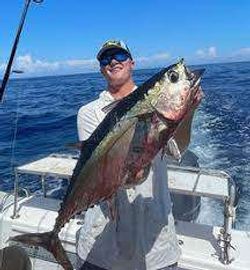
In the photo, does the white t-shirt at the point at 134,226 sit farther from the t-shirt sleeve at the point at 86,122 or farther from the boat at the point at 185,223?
the boat at the point at 185,223

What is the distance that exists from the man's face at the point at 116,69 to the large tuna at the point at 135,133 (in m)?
0.44

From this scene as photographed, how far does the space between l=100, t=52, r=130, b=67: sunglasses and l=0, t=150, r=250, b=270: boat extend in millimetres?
1159

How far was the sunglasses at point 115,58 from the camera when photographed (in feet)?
8.60

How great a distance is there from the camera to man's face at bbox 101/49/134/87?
8.56ft

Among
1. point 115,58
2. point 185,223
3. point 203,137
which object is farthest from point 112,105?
point 203,137

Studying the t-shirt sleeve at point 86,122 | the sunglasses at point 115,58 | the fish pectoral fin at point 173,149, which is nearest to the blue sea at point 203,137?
the t-shirt sleeve at point 86,122

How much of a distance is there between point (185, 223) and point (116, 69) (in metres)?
1.56

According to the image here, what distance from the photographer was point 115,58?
262 centimetres

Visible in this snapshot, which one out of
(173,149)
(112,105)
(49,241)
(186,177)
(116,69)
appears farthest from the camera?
(186,177)

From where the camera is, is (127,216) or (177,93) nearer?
(177,93)

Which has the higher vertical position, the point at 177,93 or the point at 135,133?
the point at 177,93

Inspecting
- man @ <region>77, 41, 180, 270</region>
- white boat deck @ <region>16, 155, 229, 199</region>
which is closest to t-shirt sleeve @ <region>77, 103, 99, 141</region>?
man @ <region>77, 41, 180, 270</region>

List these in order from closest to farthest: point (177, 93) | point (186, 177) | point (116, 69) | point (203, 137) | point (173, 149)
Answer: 1. point (177, 93)
2. point (173, 149)
3. point (116, 69)
4. point (186, 177)
5. point (203, 137)

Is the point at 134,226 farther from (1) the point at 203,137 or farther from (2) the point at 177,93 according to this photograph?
(1) the point at 203,137
